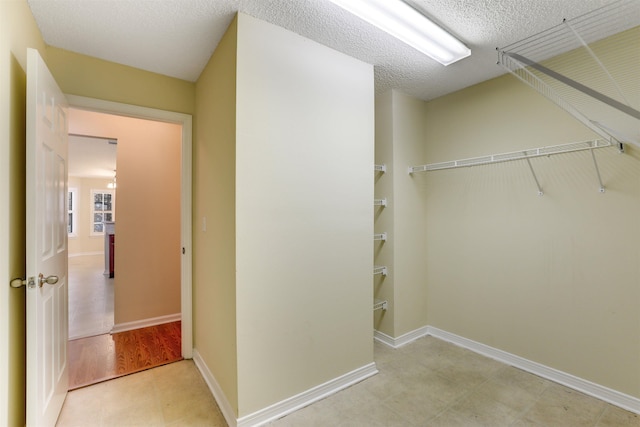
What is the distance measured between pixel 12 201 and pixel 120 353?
5.88ft

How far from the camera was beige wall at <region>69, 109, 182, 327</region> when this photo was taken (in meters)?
3.18

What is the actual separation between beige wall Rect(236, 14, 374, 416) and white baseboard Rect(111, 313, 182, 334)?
2.11m

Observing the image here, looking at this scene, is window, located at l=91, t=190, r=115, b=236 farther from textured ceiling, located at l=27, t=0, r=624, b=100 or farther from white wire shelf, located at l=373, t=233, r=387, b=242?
white wire shelf, located at l=373, t=233, r=387, b=242

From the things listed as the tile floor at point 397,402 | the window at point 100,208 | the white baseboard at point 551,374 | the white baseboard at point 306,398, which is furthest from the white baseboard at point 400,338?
the window at point 100,208

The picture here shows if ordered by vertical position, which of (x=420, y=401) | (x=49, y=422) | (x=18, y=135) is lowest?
(x=420, y=401)

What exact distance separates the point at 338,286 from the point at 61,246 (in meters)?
1.93

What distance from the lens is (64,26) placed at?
6.05 feet

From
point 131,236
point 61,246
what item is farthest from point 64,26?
point 131,236

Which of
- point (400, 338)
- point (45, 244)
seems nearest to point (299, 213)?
point (45, 244)

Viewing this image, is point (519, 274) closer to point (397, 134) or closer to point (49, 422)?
point (397, 134)

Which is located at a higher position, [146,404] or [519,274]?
[519,274]

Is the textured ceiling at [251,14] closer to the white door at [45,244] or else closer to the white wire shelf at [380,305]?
the white door at [45,244]

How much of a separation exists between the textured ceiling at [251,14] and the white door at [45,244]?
43 cm

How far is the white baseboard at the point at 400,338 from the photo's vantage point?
2.80 metres
